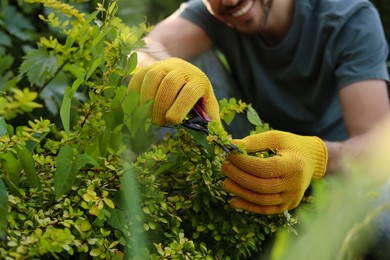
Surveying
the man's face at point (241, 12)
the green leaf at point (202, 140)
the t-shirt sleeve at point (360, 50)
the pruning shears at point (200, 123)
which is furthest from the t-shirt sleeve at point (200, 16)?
the green leaf at point (202, 140)

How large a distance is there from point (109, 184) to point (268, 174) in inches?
12.1

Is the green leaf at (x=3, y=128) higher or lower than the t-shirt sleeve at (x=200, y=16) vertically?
higher

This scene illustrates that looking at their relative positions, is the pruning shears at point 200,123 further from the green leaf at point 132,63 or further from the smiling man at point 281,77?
the green leaf at point 132,63

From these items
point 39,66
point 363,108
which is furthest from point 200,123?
point 363,108

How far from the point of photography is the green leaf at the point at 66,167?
1.11 meters

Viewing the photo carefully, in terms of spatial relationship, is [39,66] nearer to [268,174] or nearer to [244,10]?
[268,174]

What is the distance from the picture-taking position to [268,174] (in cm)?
126

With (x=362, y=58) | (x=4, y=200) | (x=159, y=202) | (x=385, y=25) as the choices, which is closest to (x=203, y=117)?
(x=159, y=202)

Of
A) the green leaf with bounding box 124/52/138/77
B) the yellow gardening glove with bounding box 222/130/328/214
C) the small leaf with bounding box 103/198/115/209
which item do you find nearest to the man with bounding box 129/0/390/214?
the yellow gardening glove with bounding box 222/130/328/214

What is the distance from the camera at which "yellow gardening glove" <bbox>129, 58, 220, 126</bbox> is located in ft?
4.16

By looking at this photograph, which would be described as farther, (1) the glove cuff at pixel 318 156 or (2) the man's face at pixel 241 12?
(2) the man's face at pixel 241 12

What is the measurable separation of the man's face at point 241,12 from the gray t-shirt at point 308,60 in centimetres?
16

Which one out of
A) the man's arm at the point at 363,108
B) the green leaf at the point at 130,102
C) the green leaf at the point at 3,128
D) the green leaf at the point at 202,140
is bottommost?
the man's arm at the point at 363,108

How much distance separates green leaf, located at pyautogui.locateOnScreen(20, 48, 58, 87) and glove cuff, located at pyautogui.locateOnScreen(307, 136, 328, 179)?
0.59m
